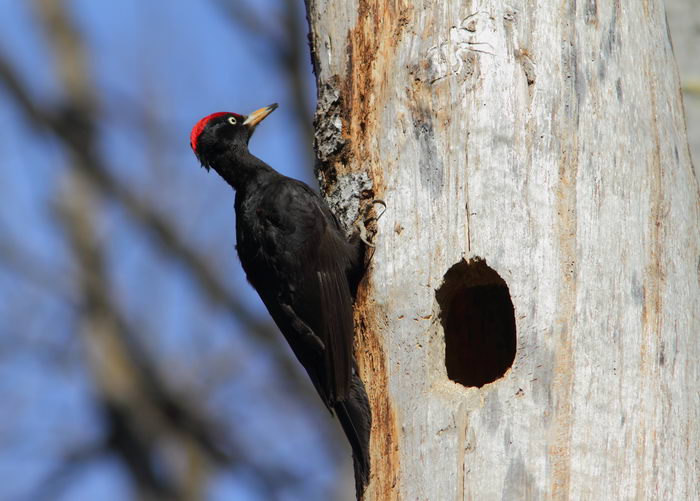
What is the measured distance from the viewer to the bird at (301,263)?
3.51 m

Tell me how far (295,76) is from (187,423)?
311 cm

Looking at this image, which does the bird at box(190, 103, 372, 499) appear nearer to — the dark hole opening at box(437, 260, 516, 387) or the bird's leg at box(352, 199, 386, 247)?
the bird's leg at box(352, 199, 386, 247)

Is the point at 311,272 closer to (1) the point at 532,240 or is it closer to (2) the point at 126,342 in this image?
(1) the point at 532,240

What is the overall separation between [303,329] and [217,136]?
116 cm

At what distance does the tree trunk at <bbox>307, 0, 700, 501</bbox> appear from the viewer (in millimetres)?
2936

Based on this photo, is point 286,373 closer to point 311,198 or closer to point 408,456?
point 311,198

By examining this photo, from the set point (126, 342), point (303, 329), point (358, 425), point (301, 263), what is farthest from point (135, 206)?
point (358, 425)

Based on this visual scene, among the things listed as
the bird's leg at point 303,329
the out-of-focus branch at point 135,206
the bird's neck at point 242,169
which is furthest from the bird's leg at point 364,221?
the out-of-focus branch at point 135,206

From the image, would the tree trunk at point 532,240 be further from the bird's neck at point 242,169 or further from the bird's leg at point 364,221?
the bird's neck at point 242,169

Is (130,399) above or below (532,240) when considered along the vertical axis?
above

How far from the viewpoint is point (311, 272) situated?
4.01 m

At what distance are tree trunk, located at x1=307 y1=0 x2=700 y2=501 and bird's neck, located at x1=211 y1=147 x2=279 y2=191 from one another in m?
0.85

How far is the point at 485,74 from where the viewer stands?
332 centimetres

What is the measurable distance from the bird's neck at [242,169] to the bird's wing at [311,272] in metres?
0.20
